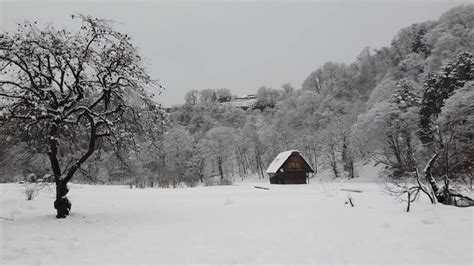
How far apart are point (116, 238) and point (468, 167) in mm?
12532

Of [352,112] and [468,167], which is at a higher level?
[352,112]

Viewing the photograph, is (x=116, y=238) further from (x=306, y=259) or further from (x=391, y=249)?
(x=391, y=249)

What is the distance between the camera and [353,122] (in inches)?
2223

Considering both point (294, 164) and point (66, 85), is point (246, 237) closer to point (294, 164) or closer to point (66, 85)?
point (66, 85)

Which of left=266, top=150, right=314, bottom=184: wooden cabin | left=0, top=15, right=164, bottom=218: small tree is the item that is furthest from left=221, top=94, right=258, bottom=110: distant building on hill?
left=0, top=15, right=164, bottom=218: small tree

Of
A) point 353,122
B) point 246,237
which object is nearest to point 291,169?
point 353,122

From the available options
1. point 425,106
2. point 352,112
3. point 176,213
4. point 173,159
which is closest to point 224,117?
point 173,159

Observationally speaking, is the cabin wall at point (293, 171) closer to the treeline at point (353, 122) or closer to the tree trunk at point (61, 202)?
the treeline at point (353, 122)

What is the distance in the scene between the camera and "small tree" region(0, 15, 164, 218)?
9523 mm

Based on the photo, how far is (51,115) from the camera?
9.46 metres

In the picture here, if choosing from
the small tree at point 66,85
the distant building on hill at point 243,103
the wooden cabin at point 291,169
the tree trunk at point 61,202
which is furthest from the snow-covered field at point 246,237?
the distant building on hill at point 243,103

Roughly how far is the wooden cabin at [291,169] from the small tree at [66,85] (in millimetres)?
32675

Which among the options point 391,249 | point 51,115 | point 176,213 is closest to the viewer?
point 391,249

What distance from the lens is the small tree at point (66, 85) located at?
9.52 m
